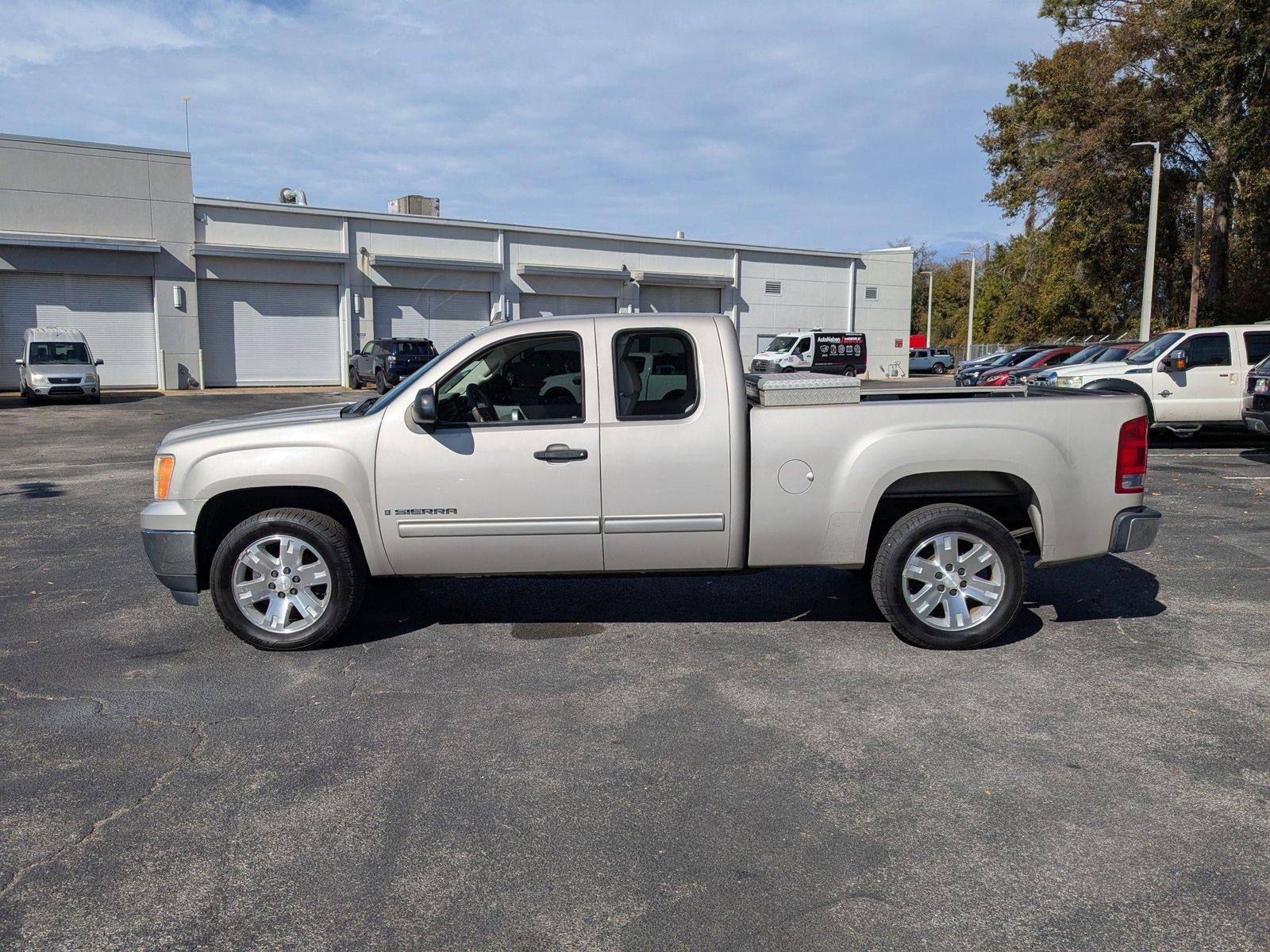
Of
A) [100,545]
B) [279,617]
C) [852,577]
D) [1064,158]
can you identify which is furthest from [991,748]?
[1064,158]

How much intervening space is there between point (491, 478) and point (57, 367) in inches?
996

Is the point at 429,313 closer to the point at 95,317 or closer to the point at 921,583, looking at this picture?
the point at 95,317

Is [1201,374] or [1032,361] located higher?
[1032,361]

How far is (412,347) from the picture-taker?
31812 mm

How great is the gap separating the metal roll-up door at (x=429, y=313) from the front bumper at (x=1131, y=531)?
1290 inches

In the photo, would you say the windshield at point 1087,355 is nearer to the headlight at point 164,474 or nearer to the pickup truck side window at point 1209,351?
the pickup truck side window at point 1209,351

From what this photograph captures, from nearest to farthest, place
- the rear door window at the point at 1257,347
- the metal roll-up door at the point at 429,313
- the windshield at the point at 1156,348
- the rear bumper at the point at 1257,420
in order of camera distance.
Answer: the rear bumper at the point at 1257,420 → the rear door window at the point at 1257,347 → the windshield at the point at 1156,348 → the metal roll-up door at the point at 429,313

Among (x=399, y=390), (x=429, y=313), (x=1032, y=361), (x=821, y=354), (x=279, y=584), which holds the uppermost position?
(x=429, y=313)

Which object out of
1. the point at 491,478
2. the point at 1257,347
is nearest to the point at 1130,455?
the point at 491,478

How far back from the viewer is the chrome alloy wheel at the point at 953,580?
570cm

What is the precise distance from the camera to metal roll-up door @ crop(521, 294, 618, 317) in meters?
39.2

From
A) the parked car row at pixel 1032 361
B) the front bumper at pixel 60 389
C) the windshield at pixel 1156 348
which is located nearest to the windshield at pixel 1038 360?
the parked car row at pixel 1032 361

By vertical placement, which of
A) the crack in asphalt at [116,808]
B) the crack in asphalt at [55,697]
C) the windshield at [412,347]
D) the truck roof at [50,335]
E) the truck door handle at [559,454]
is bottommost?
the crack in asphalt at [116,808]

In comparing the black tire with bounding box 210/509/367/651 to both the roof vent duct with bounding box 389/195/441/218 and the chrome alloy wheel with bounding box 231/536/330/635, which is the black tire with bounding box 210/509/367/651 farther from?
the roof vent duct with bounding box 389/195/441/218
